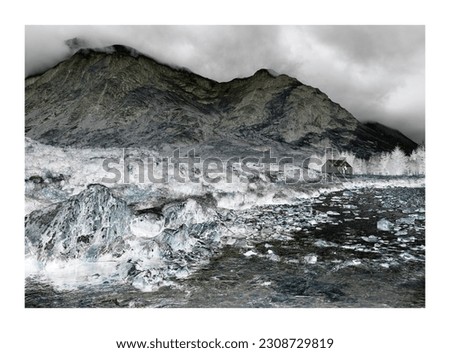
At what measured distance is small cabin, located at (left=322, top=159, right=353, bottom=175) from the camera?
14.9 m

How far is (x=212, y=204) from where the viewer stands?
1209 cm

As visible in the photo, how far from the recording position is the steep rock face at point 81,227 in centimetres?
945

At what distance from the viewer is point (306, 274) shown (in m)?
8.81

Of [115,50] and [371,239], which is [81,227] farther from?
[371,239]

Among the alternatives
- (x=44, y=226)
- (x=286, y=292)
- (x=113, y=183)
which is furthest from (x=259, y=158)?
(x=44, y=226)

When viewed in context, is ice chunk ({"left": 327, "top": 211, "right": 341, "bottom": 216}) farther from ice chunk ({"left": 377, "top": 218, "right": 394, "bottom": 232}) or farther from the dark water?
ice chunk ({"left": 377, "top": 218, "right": 394, "bottom": 232})

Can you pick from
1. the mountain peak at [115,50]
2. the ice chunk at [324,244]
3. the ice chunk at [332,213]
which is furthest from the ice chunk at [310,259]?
the mountain peak at [115,50]

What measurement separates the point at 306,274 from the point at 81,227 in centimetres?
610

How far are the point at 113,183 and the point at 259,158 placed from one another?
19.1 feet

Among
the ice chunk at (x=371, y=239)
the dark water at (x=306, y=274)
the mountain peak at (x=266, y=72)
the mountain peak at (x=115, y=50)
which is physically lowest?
the dark water at (x=306, y=274)

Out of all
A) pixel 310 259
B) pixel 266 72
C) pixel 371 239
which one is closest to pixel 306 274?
pixel 310 259

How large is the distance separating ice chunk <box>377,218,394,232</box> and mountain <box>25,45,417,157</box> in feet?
10.6

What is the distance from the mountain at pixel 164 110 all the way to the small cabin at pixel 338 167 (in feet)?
2.66

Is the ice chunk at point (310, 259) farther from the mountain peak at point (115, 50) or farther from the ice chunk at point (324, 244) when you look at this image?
the mountain peak at point (115, 50)
